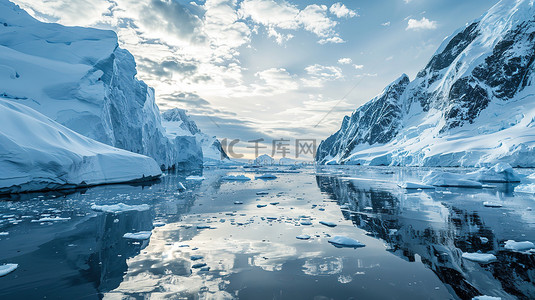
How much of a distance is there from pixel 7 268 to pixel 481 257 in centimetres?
934

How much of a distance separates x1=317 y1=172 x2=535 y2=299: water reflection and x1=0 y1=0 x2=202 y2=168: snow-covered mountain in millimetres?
29798

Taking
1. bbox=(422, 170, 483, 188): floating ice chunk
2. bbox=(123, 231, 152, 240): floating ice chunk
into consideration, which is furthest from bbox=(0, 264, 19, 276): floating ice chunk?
bbox=(422, 170, 483, 188): floating ice chunk

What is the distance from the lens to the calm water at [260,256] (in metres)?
4.53

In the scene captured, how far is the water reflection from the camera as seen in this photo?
4801mm

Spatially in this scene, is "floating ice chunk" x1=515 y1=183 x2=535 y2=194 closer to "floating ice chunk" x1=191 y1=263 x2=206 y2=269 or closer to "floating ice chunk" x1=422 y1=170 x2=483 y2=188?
"floating ice chunk" x1=422 y1=170 x2=483 y2=188

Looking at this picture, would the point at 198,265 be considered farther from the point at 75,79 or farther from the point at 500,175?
the point at 75,79

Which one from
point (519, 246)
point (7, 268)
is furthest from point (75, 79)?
point (519, 246)

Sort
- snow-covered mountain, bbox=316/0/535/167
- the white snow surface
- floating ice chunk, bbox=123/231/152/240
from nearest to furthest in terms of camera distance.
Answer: floating ice chunk, bbox=123/231/152/240 → the white snow surface → snow-covered mountain, bbox=316/0/535/167

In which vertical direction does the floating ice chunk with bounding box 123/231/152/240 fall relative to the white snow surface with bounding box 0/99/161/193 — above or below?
below

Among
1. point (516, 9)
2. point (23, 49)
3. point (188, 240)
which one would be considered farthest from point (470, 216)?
point (516, 9)

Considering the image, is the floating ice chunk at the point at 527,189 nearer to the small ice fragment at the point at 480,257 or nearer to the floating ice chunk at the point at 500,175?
the floating ice chunk at the point at 500,175

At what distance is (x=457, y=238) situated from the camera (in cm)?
763

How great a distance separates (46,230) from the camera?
825cm

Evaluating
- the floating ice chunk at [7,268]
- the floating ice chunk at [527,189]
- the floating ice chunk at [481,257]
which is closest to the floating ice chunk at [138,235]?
the floating ice chunk at [7,268]
